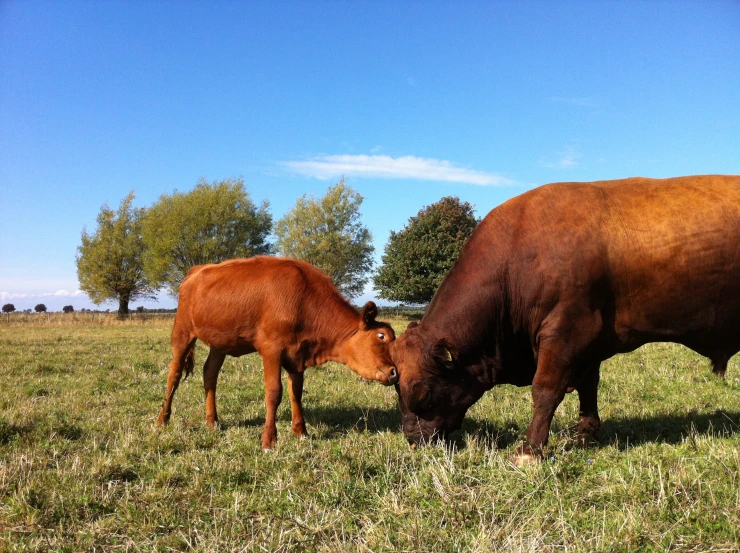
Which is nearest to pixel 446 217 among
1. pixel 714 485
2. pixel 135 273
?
pixel 135 273

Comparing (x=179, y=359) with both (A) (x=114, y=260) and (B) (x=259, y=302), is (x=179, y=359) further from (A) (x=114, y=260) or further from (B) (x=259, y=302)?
(A) (x=114, y=260)

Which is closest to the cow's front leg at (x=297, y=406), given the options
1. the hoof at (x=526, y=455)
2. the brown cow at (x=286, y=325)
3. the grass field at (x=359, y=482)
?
the brown cow at (x=286, y=325)

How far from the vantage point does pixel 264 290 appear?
6711 millimetres

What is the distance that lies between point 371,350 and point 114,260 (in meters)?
48.1

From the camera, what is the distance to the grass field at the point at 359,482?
10.9 feet

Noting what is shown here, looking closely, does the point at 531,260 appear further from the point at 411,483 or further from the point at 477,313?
the point at 411,483

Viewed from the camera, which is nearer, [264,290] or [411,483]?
[411,483]

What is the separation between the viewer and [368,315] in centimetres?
652

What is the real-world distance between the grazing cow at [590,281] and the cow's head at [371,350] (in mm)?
725

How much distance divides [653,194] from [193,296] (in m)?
5.66

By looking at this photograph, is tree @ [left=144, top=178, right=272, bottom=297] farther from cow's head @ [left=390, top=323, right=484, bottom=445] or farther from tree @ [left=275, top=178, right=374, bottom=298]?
cow's head @ [left=390, top=323, right=484, bottom=445]

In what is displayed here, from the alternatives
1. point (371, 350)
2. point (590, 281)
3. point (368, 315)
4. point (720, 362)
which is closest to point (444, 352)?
point (371, 350)

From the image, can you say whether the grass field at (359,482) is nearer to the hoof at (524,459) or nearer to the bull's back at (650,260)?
the hoof at (524,459)

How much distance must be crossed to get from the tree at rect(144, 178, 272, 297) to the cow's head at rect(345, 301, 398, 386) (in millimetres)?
43529
